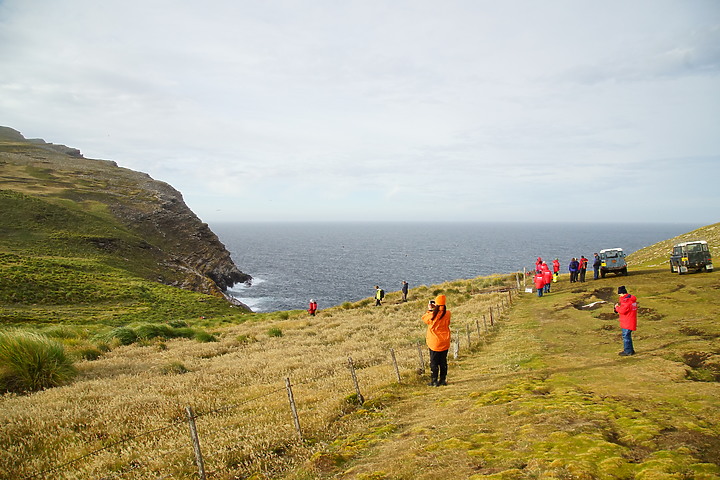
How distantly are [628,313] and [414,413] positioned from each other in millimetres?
7418

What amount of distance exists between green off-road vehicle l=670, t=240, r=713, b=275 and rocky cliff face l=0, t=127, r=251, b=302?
193 feet

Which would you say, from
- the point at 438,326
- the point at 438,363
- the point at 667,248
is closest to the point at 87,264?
the point at 438,363

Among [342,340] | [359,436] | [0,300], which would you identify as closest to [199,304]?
[0,300]

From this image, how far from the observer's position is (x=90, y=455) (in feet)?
23.2

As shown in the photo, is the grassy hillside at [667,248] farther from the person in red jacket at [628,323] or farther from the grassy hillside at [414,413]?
the person in red jacket at [628,323]

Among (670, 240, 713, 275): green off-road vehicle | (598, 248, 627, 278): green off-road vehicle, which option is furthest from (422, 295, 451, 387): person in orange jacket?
(598, 248, 627, 278): green off-road vehicle

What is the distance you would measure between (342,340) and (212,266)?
65631 mm

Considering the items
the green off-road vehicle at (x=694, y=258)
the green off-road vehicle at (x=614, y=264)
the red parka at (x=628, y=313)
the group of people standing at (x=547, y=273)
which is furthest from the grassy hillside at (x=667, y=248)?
the red parka at (x=628, y=313)

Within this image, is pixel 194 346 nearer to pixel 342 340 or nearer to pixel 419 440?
pixel 342 340

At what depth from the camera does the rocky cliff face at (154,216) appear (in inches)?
2804

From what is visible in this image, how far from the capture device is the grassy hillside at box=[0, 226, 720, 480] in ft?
17.4

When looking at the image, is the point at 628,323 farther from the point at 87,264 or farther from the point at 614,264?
the point at 87,264

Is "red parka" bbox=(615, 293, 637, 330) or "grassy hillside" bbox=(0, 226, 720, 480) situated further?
"red parka" bbox=(615, 293, 637, 330)

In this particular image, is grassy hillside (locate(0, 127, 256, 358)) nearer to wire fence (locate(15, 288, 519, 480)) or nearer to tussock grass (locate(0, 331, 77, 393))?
tussock grass (locate(0, 331, 77, 393))
